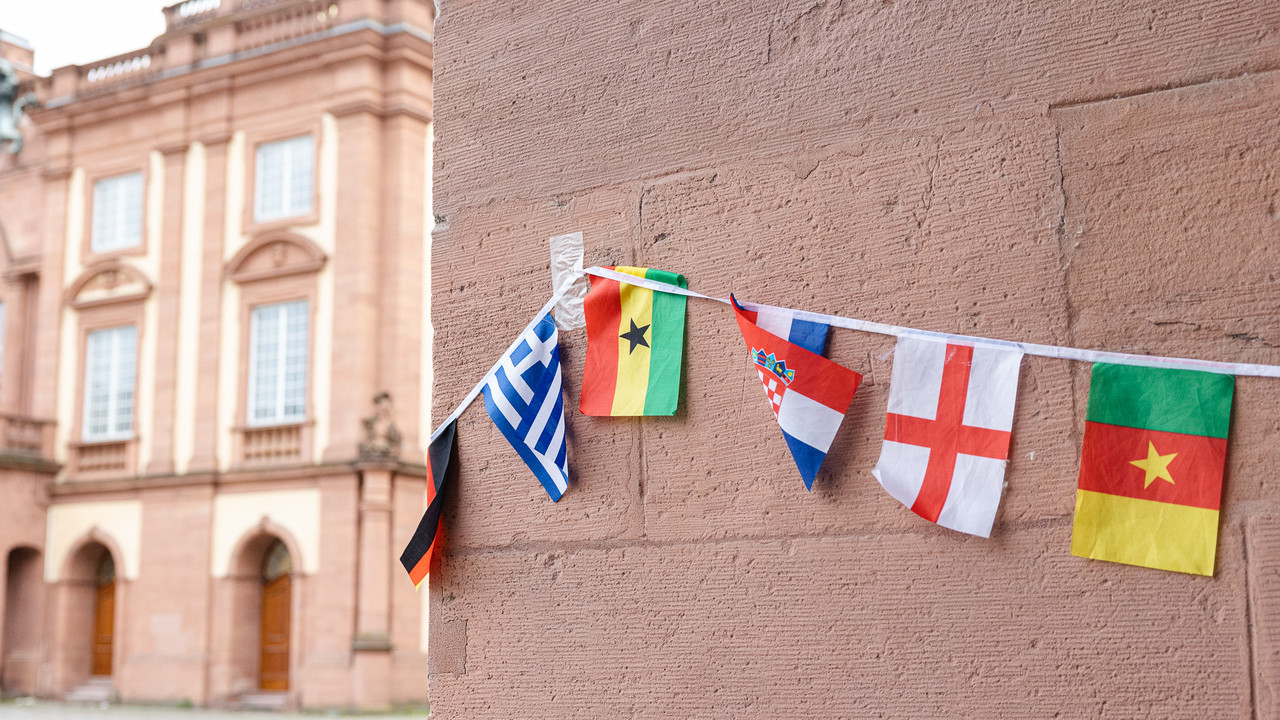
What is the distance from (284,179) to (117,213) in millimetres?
4350

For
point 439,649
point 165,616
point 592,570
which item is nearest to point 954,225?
point 592,570

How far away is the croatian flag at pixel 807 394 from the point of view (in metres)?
3.18

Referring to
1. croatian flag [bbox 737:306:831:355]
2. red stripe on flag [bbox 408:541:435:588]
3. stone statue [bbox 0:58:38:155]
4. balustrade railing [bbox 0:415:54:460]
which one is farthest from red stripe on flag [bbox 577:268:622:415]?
stone statue [bbox 0:58:38:155]

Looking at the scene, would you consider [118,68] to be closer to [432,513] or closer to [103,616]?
[103,616]

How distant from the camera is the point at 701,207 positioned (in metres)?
3.58

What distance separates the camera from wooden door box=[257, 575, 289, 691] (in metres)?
21.7

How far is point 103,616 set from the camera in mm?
24047

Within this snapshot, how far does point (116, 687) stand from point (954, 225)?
75.6 ft

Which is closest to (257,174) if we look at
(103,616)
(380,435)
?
(380,435)

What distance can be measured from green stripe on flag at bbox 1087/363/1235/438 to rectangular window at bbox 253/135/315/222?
2091cm

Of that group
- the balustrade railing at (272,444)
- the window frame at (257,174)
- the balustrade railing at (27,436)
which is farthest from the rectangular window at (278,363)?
the balustrade railing at (27,436)

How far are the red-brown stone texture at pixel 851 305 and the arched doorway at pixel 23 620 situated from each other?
76.4 feet

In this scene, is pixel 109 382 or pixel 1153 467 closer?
pixel 1153 467

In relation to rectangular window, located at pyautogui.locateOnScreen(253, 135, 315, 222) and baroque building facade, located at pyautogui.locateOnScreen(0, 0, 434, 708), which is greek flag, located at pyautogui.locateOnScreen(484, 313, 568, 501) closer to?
baroque building facade, located at pyautogui.locateOnScreen(0, 0, 434, 708)
